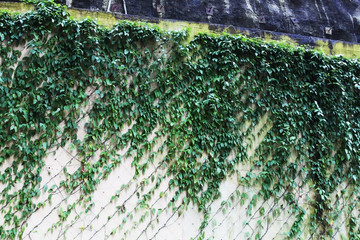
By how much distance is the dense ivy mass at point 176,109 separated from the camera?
302cm

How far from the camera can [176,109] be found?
11.3 ft

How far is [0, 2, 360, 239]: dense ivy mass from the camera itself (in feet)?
9.91

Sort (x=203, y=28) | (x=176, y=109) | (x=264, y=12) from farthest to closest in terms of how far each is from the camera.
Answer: (x=264, y=12)
(x=203, y=28)
(x=176, y=109)

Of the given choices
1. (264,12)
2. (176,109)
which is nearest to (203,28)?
(176,109)

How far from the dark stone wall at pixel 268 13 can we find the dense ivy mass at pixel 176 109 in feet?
3.85

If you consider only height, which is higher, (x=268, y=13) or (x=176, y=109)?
(x=268, y=13)

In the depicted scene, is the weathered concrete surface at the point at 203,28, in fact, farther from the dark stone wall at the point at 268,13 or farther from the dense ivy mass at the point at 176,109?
the dark stone wall at the point at 268,13

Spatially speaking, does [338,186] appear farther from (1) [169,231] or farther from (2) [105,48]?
(2) [105,48]

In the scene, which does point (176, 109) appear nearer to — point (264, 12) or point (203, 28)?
point (203, 28)

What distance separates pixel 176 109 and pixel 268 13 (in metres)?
2.86

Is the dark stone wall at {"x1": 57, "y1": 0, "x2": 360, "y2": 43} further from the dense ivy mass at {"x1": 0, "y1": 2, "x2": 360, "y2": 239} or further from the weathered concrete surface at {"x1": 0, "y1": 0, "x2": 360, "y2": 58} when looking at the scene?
the dense ivy mass at {"x1": 0, "y1": 2, "x2": 360, "y2": 239}

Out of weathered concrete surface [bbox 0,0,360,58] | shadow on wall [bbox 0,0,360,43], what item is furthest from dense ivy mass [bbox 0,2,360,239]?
shadow on wall [bbox 0,0,360,43]

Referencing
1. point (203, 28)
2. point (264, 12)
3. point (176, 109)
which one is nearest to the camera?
point (176, 109)

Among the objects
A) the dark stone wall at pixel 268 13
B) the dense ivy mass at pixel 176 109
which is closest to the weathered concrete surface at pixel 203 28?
the dense ivy mass at pixel 176 109
